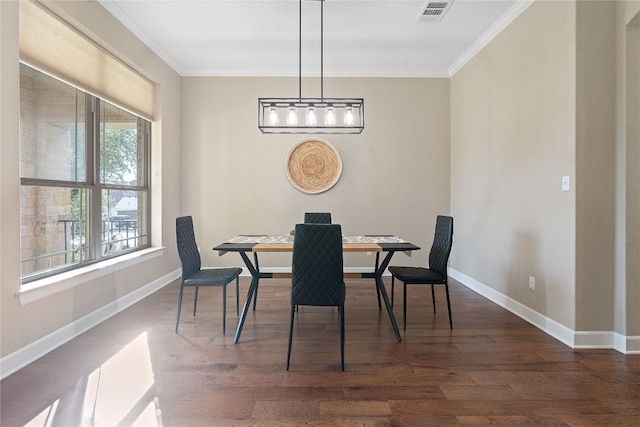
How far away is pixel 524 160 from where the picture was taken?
10.3 feet

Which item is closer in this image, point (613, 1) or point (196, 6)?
point (613, 1)

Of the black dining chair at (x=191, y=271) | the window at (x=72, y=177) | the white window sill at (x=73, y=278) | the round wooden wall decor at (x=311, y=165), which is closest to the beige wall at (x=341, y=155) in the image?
the round wooden wall decor at (x=311, y=165)

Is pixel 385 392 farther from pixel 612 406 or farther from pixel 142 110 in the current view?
pixel 142 110

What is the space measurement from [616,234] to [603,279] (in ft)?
1.17

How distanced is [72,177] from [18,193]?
26.3 inches

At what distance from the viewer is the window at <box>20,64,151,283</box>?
2439mm

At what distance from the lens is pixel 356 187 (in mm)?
4832

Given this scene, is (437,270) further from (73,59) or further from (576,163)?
(73,59)

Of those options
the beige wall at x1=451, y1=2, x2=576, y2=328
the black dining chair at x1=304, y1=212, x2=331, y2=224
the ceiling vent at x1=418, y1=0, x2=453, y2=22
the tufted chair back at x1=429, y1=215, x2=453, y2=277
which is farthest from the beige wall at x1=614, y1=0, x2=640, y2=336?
the black dining chair at x1=304, y1=212, x2=331, y2=224

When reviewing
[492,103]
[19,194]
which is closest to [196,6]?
[19,194]

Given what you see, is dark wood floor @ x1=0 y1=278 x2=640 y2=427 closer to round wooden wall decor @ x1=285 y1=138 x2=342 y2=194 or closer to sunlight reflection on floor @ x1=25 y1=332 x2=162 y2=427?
sunlight reflection on floor @ x1=25 y1=332 x2=162 y2=427

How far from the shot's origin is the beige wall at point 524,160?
2.61 metres

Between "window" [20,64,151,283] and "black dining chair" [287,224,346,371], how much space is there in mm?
2014

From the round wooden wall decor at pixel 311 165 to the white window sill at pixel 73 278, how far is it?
220 centimetres
